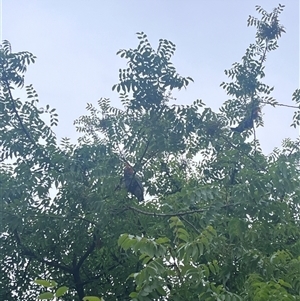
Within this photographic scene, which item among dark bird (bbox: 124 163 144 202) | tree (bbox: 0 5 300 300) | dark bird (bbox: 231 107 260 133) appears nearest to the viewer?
tree (bbox: 0 5 300 300)

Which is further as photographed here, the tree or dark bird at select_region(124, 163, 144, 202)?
dark bird at select_region(124, 163, 144, 202)

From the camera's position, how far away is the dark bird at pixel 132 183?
4.93 meters

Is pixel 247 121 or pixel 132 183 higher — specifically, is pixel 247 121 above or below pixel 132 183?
above

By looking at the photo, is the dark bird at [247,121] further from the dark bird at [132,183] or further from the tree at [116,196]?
the dark bird at [132,183]

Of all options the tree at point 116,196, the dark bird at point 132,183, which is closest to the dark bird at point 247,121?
the tree at point 116,196

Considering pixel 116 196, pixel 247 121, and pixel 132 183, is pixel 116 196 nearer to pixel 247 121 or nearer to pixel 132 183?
pixel 132 183

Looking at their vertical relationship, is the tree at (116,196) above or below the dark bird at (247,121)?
below

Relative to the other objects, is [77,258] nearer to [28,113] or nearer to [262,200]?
[28,113]

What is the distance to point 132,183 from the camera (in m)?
4.95

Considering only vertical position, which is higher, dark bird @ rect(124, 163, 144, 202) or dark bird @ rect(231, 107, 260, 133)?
dark bird @ rect(231, 107, 260, 133)

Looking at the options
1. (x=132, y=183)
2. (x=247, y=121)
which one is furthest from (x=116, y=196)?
(x=247, y=121)

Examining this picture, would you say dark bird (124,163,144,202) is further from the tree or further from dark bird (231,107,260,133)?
dark bird (231,107,260,133)

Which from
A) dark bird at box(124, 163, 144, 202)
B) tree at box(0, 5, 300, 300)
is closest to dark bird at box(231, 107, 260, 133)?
tree at box(0, 5, 300, 300)

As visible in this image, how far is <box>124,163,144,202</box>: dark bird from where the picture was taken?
4930 mm
